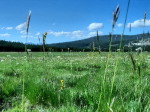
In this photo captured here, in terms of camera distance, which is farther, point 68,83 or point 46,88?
point 68,83

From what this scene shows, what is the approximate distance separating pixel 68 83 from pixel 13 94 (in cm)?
241

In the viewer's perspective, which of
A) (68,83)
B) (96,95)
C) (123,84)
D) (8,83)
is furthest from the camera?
(68,83)

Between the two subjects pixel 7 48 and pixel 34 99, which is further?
pixel 7 48

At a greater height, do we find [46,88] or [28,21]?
[28,21]

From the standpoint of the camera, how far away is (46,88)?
747 centimetres

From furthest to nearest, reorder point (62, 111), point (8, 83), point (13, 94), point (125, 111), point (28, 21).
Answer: point (8, 83)
point (13, 94)
point (62, 111)
point (125, 111)
point (28, 21)

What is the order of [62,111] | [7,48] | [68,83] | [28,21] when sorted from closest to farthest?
[28,21]
[62,111]
[68,83]
[7,48]

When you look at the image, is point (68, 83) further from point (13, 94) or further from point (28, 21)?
point (28, 21)

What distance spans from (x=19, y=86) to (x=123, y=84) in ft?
9.89

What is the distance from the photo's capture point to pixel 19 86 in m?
9.31

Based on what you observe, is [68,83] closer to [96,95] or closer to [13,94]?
[13,94]

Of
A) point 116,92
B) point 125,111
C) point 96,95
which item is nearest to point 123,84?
point 116,92

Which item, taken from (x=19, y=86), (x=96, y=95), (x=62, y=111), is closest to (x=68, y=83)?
(x=19, y=86)

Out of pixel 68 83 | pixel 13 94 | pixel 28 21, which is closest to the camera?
pixel 28 21
